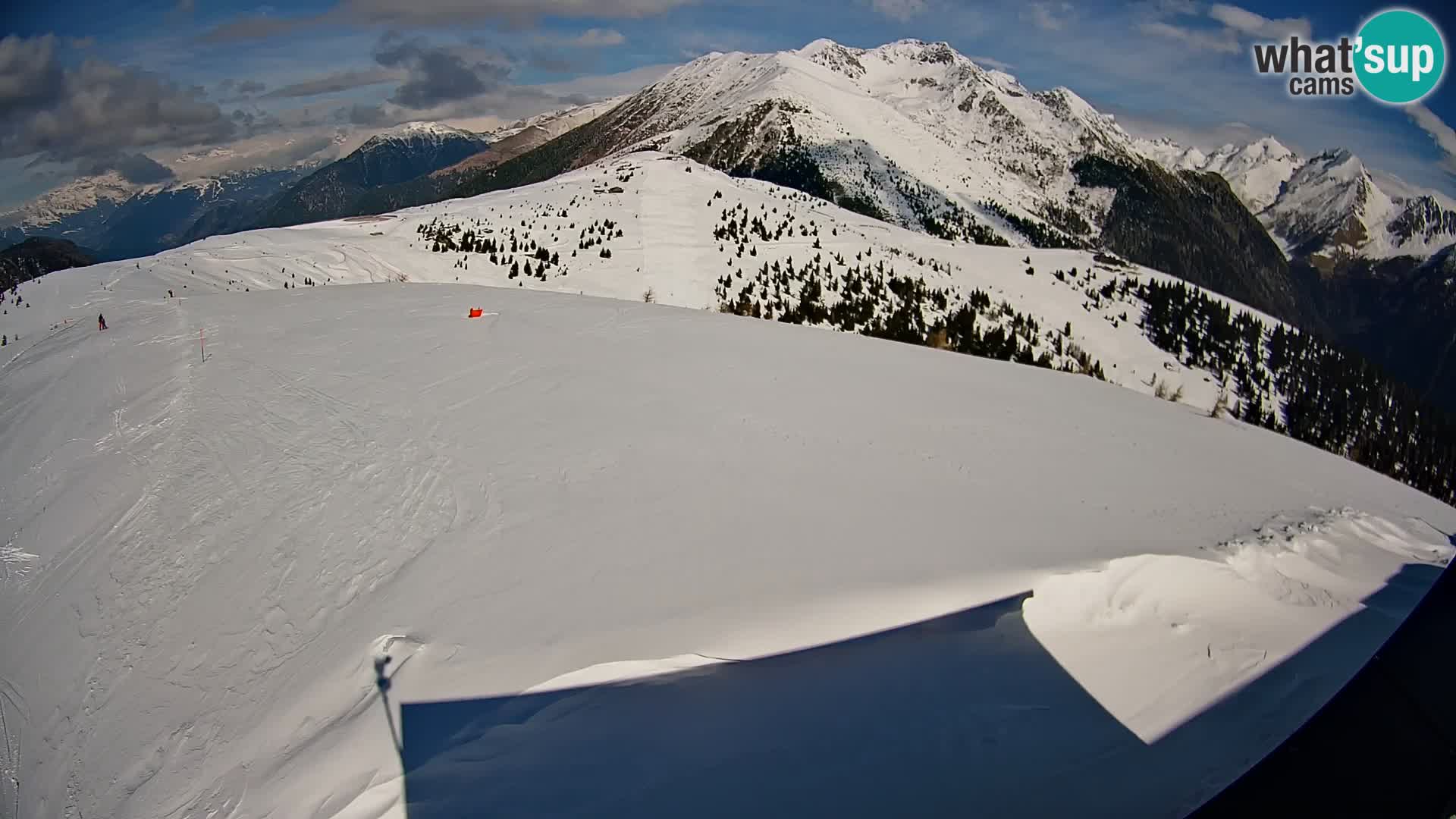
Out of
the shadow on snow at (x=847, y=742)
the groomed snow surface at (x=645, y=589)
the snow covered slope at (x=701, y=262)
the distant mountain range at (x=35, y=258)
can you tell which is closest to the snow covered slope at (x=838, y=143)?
the snow covered slope at (x=701, y=262)

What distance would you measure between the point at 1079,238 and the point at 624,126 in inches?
4332

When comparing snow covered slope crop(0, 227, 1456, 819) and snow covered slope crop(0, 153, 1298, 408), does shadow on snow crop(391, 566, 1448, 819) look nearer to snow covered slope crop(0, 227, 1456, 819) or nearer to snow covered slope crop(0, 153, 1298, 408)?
snow covered slope crop(0, 227, 1456, 819)

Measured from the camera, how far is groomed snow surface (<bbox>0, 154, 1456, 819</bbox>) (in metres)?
3.54

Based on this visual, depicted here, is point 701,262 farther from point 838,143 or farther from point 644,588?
point 838,143

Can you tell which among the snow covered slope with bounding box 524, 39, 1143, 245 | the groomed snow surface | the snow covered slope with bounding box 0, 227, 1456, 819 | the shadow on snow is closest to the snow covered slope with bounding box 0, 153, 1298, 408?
the snow covered slope with bounding box 0, 227, 1456, 819

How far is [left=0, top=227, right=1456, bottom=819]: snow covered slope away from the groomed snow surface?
3 centimetres

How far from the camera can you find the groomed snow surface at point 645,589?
11.6ft

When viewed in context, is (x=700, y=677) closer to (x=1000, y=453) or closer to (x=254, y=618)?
(x=254, y=618)

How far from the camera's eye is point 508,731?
3.63m

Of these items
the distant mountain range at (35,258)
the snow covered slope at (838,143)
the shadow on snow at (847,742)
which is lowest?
the shadow on snow at (847,742)

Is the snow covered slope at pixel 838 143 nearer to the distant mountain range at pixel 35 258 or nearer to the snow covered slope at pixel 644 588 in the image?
the snow covered slope at pixel 644 588

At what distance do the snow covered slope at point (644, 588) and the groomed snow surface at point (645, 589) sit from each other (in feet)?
0.09

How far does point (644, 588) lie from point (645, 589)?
1 centimetres

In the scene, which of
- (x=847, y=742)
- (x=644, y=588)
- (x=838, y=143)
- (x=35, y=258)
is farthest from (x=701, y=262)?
(x=35, y=258)
